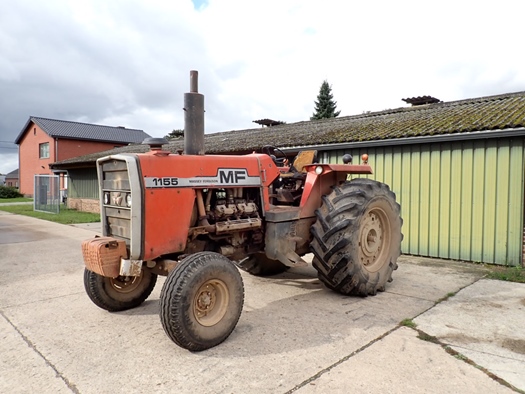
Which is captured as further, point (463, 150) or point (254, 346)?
point (463, 150)

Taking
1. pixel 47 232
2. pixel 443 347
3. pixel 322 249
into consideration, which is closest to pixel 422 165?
pixel 322 249

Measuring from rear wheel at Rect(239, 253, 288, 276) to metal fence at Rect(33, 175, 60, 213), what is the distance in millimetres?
14339

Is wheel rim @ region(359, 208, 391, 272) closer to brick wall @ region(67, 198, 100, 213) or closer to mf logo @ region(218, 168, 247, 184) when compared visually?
mf logo @ region(218, 168, 247, 184)

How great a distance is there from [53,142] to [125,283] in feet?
98.9

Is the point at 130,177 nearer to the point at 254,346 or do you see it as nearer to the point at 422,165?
the point at 254,346

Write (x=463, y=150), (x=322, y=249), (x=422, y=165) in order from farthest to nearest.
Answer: (x=422, y=165) → (x=463, y=150) → (x=322, y=249)

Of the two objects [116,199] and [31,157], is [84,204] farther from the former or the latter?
[31,157]

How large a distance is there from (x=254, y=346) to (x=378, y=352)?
1.01m

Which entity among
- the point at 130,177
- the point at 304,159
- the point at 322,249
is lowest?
the point at 322,249

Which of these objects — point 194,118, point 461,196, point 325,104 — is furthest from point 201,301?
point 325,104

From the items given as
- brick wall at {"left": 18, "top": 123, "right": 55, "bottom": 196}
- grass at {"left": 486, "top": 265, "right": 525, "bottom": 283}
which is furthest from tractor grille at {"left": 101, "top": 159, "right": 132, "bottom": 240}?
brick wall at {"left": 18, "top": 123, "right": 55, "bottom": 196}

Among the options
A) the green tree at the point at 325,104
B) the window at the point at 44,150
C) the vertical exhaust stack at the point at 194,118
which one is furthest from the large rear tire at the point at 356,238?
the green tree at the point at 325,104

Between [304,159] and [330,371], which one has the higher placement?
[304,159]

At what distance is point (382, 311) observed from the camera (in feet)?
13.7
